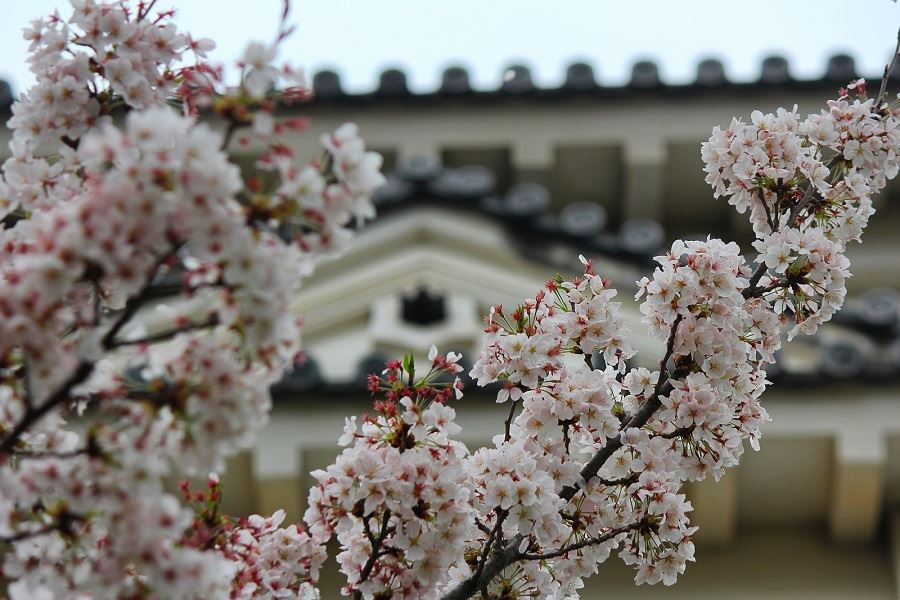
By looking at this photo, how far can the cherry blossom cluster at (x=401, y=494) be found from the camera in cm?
292

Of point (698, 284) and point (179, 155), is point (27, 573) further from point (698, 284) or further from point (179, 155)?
point (698, 284)

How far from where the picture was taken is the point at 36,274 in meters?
2.08

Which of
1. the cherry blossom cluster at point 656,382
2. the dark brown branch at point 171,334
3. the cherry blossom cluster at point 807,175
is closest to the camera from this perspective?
the dark brown branch at point 171,334

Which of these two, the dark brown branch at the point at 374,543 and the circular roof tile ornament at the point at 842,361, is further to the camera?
the circular roof tile ornament at the point at 842,361

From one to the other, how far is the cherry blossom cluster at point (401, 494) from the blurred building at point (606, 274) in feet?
11.9

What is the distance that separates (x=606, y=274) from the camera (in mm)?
8031

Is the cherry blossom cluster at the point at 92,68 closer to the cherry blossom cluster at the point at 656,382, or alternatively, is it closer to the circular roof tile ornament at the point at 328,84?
the cherry blossom cluster at the point at 656,382

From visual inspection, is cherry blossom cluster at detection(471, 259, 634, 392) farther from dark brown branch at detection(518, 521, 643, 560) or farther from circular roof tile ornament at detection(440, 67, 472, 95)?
circular roof tile ornament at detection(440, 67, 472, 95)

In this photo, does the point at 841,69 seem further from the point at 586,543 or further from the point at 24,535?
the point at 24,535

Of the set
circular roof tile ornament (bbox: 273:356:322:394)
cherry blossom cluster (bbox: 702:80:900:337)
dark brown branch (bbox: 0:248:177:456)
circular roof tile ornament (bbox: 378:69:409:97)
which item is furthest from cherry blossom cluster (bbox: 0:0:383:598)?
circular roof tile ornament (bbox: 378:69:409:97)

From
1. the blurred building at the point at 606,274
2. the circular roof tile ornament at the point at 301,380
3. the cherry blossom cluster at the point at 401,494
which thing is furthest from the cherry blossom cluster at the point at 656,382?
the circular roof tile ornament at the point at 301,380

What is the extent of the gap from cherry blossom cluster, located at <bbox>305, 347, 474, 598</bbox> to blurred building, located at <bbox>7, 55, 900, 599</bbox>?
363cm

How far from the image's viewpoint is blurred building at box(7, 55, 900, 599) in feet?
22.9

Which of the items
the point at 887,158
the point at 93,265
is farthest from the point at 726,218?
the point at 93,265
